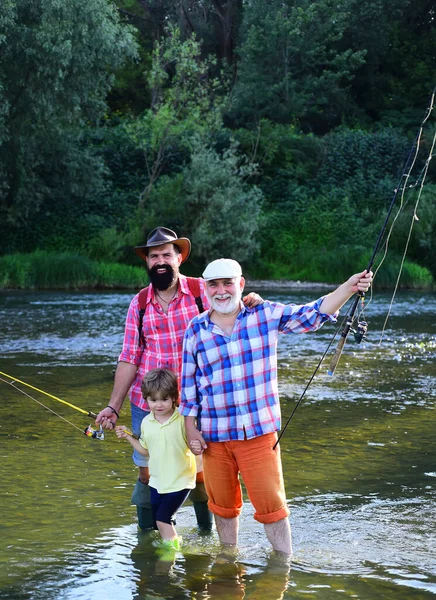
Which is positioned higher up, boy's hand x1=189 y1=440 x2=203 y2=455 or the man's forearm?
the man's forearm

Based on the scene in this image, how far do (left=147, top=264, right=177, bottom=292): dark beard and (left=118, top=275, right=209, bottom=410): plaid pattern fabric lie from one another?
0.09 meters

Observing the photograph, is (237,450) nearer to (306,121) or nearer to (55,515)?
(55,515)

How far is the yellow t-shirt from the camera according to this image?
542 cm

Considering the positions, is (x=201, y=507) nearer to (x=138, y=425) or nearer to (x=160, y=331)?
(x=138, y=425)

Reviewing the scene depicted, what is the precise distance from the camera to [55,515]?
21.0 feet

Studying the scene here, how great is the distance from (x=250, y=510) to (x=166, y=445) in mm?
1425

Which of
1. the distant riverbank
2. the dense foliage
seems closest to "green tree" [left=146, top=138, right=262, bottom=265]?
the dense foliage

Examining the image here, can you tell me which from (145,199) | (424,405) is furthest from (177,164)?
(424,405)

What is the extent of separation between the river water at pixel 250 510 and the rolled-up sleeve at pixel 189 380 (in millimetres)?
904

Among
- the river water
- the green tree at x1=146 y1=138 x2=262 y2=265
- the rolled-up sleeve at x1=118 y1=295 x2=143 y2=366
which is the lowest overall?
the river water

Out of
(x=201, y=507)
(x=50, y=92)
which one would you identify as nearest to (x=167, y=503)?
(x=201, y=507)

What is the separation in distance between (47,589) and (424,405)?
6171 millimetres

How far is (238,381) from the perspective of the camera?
510 centimetres

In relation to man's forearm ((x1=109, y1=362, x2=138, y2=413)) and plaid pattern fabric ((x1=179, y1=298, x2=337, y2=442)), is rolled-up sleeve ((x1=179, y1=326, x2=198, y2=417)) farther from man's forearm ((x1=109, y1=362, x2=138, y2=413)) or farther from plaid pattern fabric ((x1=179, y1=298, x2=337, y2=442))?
man's forearm ((x1=109, y1=362, x2=138, y2=413))
